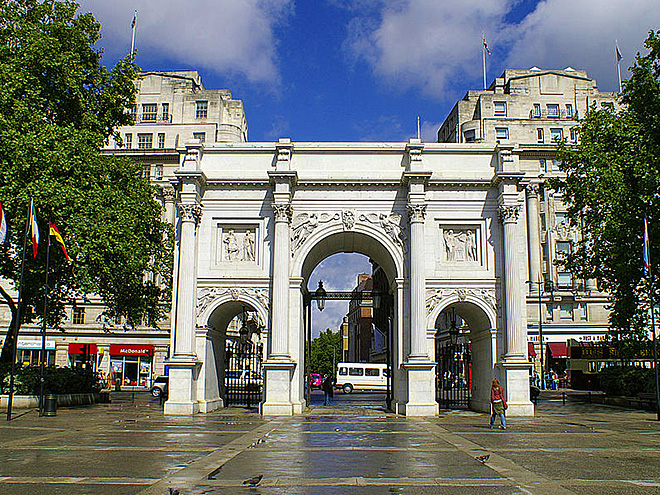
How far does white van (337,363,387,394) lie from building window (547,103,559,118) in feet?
104

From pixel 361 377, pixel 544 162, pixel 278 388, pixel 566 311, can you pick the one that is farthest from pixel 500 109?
pixel 278 388

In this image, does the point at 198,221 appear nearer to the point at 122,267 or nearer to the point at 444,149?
the point at 122,267

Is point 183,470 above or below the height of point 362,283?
below

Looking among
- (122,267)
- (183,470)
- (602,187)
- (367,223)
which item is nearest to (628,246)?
(602,187)

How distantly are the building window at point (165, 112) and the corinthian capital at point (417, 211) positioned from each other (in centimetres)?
4401

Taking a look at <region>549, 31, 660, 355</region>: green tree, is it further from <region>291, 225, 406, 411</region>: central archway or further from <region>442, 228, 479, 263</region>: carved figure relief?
<region>291, 225, 406, 411</region>: central archway

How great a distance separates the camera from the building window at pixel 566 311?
63.0 metres

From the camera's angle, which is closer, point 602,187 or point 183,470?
point 183,470

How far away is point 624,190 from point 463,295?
1003cm

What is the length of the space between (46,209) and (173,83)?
4220 cm

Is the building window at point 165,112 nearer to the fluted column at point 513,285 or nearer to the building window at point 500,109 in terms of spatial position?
the building window at point 500,109

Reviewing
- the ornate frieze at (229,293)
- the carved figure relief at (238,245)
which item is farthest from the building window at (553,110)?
the ornate frieze at (229,293)

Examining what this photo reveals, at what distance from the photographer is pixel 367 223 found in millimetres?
31281

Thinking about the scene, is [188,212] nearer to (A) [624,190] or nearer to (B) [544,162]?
(A) [624,190]
